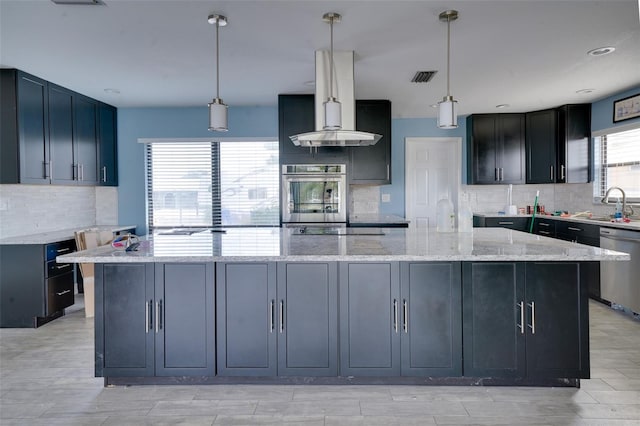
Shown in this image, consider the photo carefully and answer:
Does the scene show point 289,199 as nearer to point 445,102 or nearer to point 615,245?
point 445,102

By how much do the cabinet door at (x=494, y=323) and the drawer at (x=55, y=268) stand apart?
12.0ft

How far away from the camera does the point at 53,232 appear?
14.9 ft

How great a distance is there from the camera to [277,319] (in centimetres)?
247

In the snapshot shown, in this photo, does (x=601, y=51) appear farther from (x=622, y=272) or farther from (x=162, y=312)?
(x=162, y=312)

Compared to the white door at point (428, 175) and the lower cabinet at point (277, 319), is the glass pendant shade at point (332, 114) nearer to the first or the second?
the lower cabinet at point (277, 319)

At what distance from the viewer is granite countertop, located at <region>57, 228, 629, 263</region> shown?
2234mm

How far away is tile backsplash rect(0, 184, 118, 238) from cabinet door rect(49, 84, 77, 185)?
1.15 ft

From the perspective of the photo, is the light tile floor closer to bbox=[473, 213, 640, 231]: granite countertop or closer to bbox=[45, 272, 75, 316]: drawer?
bbox=[45, 272, 75, 316]: drawer

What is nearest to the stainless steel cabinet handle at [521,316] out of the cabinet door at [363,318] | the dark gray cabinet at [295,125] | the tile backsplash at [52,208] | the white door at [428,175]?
the cabinet door at [363,318]

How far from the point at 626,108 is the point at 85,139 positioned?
6.13 m

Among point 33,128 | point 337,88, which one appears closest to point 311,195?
point 337,88

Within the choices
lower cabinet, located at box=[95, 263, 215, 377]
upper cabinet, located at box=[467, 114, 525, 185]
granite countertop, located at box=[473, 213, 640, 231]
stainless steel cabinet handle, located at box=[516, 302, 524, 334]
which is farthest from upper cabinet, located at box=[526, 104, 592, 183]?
lower cabinet, located at box=[95, 263, 215, 377]

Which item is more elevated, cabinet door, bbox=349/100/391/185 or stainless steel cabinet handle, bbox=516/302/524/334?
cabinet door, bbox=349/100/391/185

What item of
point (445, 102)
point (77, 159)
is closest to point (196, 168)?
point (77, 159)
